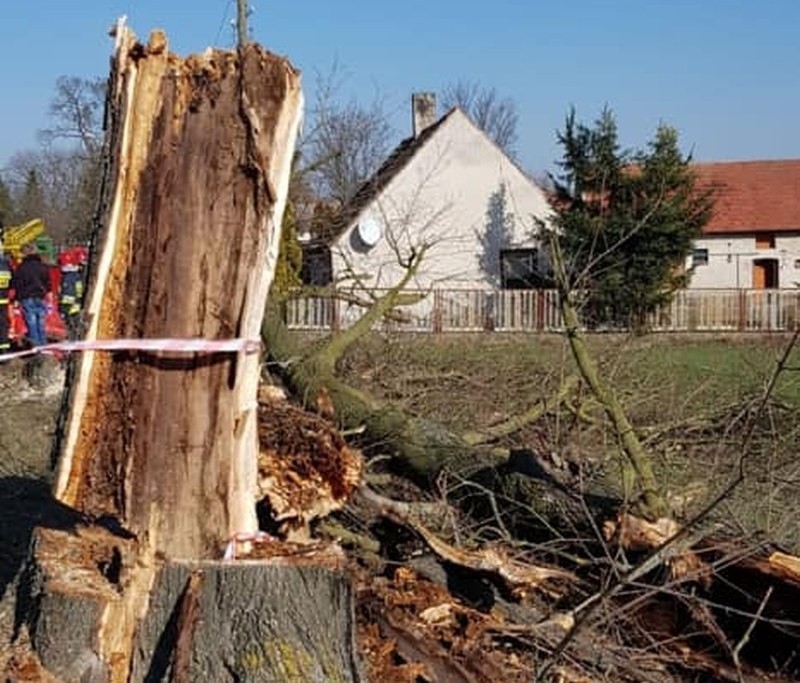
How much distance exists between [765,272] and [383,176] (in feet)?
46.8

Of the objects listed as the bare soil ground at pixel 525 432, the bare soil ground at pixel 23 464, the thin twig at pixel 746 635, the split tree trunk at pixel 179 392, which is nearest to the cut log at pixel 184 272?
the split tree trunk at pixel 179 392

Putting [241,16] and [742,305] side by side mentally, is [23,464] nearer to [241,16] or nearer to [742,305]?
[241,16]

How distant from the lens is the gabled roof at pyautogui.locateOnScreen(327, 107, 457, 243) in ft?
70.4

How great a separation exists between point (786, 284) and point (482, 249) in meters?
8.89

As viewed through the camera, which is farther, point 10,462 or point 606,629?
point 10,462

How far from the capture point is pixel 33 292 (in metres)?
13.3

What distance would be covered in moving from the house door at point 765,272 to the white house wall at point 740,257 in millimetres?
163

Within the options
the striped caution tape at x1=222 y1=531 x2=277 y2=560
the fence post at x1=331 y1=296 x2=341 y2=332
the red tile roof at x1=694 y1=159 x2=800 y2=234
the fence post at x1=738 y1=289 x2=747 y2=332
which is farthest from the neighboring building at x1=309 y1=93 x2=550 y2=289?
the striped caution tape at x1=222 y1=531 x2=277 y2=560

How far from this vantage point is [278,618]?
10.3ft

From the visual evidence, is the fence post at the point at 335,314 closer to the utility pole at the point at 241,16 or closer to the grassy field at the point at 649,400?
the grassy field at the point at 649,400

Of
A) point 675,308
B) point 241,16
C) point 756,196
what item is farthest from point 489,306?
point 241,16

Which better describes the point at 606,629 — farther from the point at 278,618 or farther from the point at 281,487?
the point at 278,618

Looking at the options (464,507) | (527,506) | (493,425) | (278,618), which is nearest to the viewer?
(278,618)

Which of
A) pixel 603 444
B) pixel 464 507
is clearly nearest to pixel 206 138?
pixel 464 507
